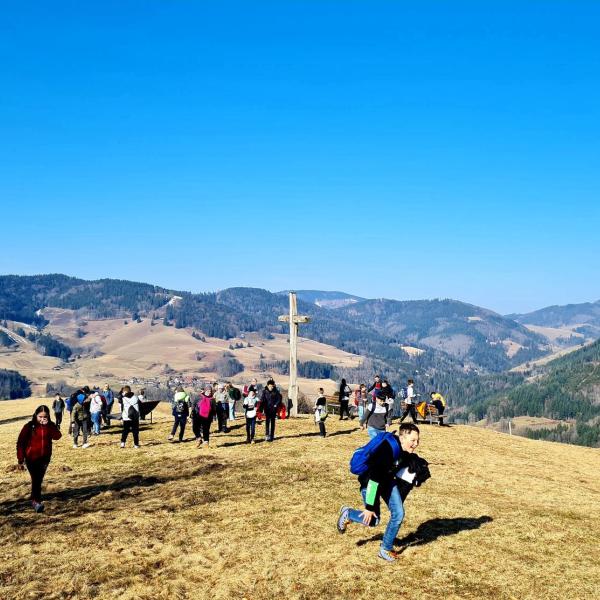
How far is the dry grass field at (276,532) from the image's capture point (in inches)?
384

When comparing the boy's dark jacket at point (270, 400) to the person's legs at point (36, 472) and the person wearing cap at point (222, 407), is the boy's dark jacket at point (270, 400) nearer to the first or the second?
the person wearing cap at point (222, 407)

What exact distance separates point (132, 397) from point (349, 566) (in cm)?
1412

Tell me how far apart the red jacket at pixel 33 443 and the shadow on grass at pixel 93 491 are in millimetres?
1625

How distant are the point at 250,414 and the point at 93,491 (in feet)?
26.5

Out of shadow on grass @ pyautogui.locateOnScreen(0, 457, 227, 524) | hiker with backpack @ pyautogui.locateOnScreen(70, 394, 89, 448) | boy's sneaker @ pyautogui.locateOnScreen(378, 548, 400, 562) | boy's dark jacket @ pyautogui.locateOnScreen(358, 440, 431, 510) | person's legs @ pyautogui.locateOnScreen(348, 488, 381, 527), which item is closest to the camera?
boy's dark jacket @ pyautogui.locateOnScreen(358, 440, 431, 510)

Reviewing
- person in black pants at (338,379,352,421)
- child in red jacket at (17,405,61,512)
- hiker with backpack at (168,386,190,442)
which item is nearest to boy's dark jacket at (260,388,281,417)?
hiker with backpack at (168,386,190,442)

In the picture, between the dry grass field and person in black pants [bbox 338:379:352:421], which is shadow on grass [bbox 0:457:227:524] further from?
person in black pants [bbox 338:379:352:421]

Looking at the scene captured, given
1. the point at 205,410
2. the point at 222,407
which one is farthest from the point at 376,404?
the point at 222,407

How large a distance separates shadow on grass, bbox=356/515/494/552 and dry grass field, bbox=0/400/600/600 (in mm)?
46

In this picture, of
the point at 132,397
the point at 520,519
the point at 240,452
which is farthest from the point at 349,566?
the point at 132,397

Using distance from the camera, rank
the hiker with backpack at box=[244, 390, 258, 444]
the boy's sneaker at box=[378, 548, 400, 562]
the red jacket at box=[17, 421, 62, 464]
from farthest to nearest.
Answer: the hiker with backpack at box=[244, 390, 258, 444], the red jacket at box=[17, 421, 62, 464], the boy's sneaker at box=[378, 548, 400, 562]

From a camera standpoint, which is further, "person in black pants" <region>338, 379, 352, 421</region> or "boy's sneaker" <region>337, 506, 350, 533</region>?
"person in black pants" <region>338, 379, 352, 421</region>

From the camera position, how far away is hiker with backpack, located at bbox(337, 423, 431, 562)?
30.4ft

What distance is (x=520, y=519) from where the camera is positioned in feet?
44.2
